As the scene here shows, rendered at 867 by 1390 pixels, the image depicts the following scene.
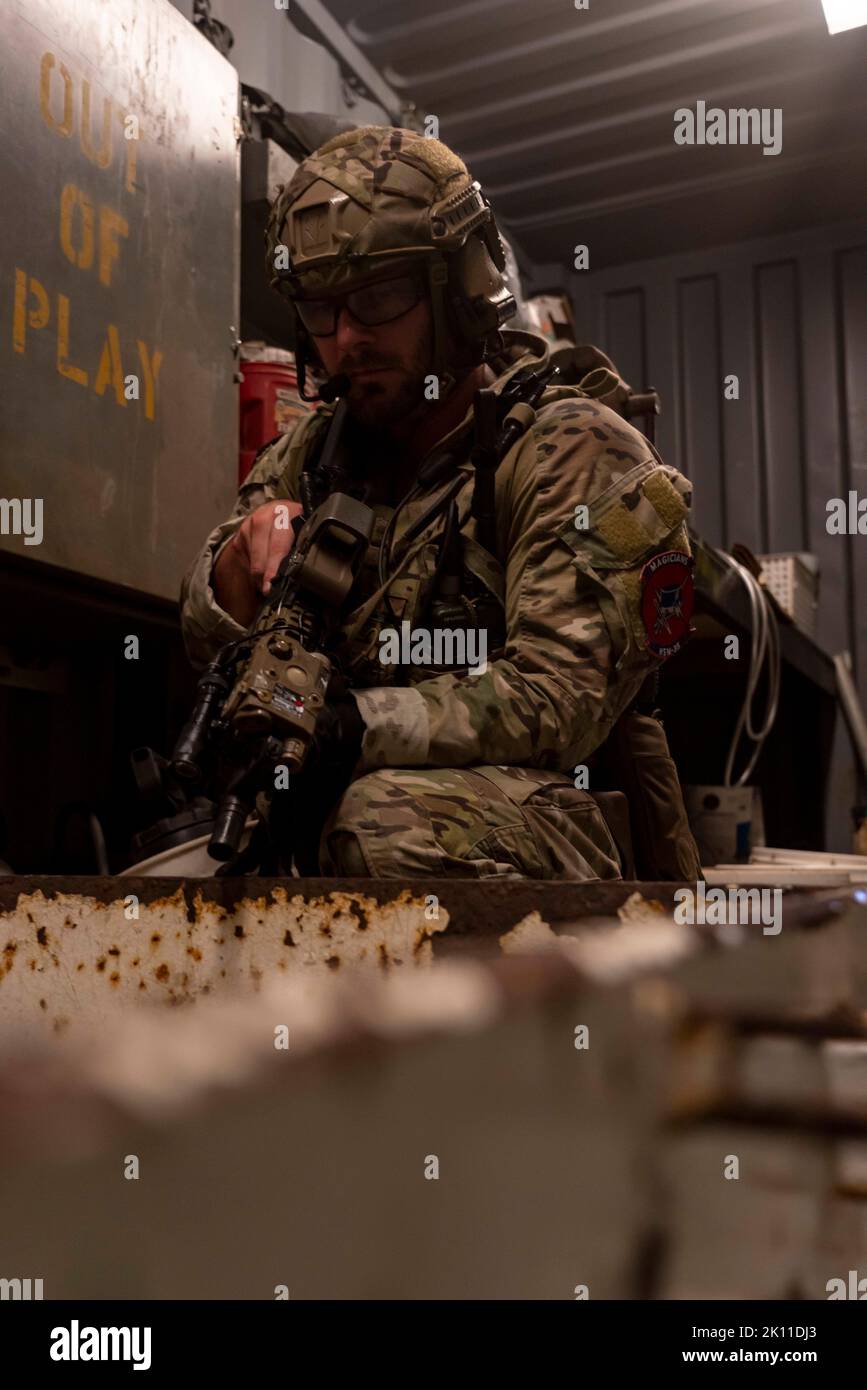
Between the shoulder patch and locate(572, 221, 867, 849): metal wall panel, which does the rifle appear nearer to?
the shoulder patch

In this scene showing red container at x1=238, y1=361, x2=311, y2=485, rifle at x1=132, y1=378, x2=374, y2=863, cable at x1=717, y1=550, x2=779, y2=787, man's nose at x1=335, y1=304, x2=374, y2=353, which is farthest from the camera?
cable at x1=717, y1=550, x2=779, y2=787

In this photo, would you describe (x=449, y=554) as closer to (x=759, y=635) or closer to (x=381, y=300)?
(x=381, y=300)

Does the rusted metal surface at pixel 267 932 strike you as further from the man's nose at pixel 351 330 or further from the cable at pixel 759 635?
the cable at pixel 759 635

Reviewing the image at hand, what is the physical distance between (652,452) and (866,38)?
2.17 m

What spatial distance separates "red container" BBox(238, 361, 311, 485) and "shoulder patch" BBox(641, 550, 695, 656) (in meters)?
1.12

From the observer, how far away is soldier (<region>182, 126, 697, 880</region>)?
3.52ft

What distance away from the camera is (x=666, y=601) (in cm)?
120

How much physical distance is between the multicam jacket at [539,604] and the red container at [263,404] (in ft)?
2.72

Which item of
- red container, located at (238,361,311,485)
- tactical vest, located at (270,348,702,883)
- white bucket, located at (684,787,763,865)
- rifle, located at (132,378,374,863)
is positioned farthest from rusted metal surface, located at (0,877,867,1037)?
white bucket, located at (684,787,763,865)

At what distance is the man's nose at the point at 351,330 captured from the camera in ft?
4.25

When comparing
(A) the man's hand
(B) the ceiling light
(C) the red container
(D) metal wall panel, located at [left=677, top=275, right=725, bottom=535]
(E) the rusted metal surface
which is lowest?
(E) the rusted metal surface

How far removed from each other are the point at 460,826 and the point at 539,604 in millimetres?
260

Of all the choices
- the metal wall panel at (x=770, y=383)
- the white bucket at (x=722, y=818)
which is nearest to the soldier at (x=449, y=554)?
the white bucket at (x=722, y=818)

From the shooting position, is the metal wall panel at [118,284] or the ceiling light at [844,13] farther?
the ceiling light at [844,13]
